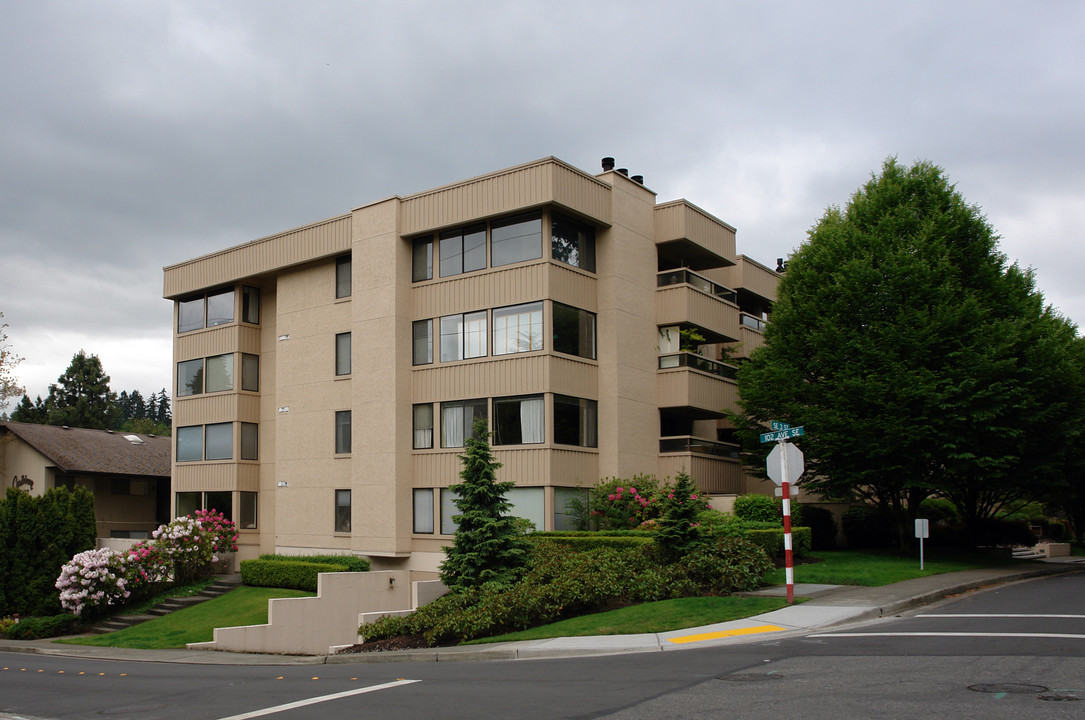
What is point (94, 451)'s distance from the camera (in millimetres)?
42781

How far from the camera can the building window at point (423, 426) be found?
95.2 ft

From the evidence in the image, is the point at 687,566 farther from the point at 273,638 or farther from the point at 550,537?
the point at 273,638

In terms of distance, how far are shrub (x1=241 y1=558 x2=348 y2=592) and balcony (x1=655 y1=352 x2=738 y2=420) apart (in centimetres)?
1130

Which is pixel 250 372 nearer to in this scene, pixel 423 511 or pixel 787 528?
pixel 423 511

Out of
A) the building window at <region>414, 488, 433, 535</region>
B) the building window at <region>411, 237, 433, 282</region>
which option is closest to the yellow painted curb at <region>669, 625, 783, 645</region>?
the building window at <region>414, 488, 433, 535</region>

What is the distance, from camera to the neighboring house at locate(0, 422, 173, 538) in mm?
40375

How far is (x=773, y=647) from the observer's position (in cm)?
1302

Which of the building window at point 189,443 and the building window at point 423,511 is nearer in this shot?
the building window at point 423,511

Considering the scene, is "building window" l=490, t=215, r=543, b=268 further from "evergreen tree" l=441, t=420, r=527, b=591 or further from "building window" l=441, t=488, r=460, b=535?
"evergreen tree" l=441, t=420, r=527, b=591

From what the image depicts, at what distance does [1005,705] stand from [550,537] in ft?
55.6

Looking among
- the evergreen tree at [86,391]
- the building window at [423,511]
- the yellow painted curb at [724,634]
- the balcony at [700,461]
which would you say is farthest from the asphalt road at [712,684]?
the evergreen tree at [86,391]

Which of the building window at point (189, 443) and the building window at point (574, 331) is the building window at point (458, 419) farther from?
the building window at point (189, 443)

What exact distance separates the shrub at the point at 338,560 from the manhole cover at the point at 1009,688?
2095 centimetres

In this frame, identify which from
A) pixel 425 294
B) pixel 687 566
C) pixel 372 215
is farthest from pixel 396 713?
pixel 372 215
